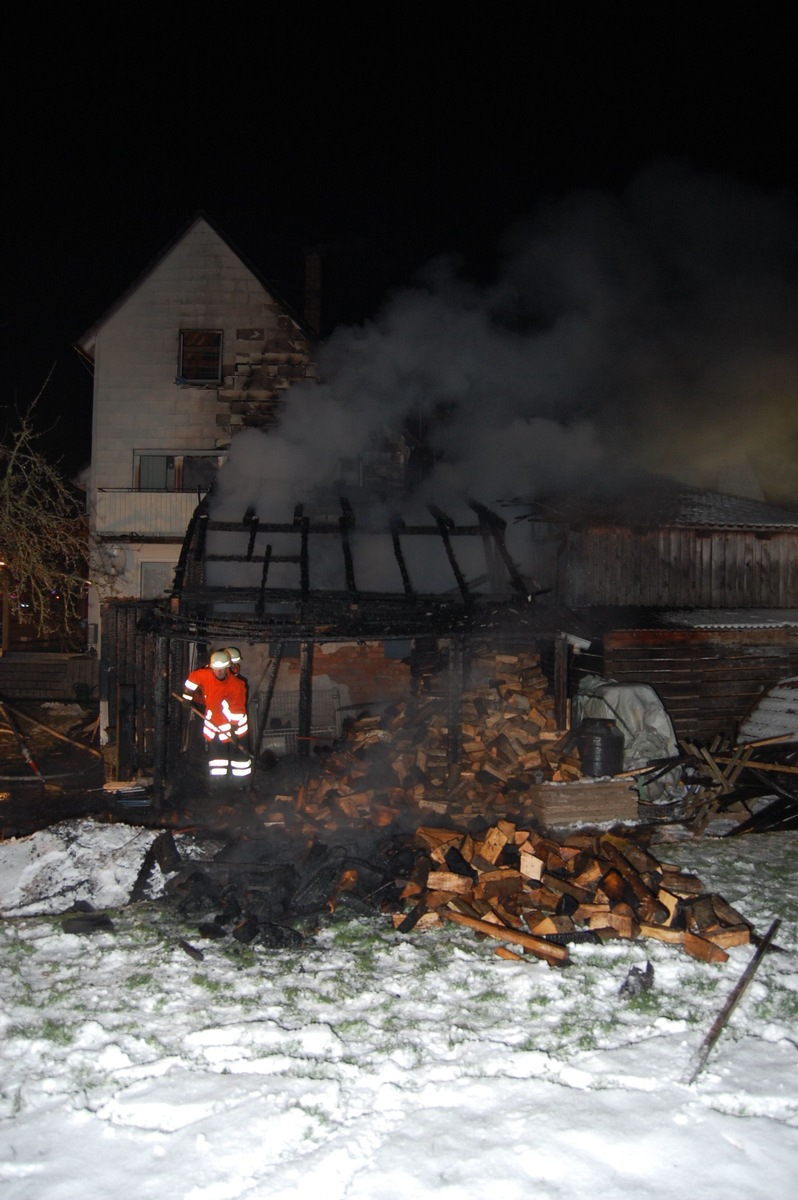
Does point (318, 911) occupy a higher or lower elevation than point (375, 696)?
lower

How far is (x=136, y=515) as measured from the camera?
17.3m

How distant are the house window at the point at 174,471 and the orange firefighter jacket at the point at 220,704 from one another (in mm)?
9785

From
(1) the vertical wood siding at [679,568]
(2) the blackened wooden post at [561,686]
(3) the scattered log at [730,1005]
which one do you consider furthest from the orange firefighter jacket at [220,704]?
(1) the vertical wood siding at [679,568]

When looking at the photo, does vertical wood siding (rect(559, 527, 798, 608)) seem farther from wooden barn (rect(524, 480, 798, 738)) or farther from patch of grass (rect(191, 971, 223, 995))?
patch of grass (rect(191, 971, 223, 995))

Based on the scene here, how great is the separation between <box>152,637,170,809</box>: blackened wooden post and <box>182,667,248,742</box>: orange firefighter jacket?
0.42 metres

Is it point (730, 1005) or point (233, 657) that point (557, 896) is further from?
point (233, 657)

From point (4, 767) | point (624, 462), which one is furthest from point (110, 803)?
point (624, 462)

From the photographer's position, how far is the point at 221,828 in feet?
26.9

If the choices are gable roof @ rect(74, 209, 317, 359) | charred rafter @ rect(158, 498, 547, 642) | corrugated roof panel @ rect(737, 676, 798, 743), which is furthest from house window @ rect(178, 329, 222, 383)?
corrugated roof panel @ rect(737, 676, 798, 743)

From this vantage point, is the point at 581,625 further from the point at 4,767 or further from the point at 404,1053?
the point at 4,767

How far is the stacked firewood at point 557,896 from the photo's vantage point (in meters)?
5.39

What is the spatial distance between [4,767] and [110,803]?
132 inches

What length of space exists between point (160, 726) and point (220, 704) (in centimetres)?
85

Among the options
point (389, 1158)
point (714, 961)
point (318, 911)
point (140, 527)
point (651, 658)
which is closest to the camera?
point (389, 1158)
